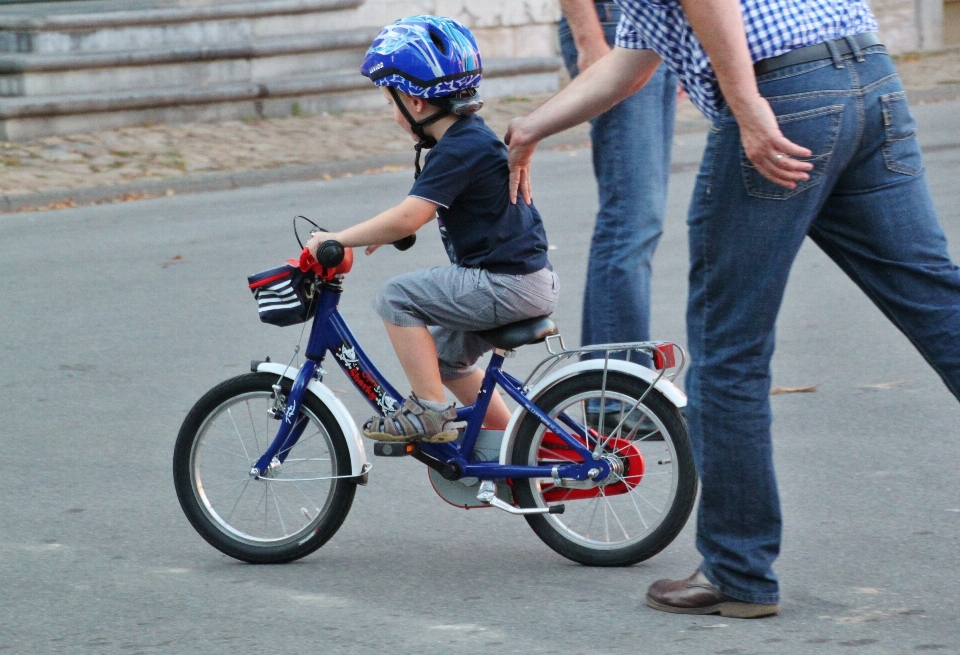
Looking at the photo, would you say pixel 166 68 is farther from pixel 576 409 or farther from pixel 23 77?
pixel 576 409

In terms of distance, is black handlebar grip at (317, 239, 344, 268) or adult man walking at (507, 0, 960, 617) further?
black handlebar grip at (317, 239, 344, 268)

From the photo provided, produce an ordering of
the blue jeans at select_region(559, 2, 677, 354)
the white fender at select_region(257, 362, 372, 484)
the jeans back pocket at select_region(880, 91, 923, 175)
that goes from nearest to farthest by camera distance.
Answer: the jeans back pocket at select_region(880, 91, 923, 175) < the white fender at select_region(257, 362, 372, 484) < the blue jeans at select_region(559, 2, 677, 354)

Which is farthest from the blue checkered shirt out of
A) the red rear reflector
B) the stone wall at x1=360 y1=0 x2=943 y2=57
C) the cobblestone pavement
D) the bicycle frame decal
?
the stone wall at x1=360 y1=0 x2=943 y2=57

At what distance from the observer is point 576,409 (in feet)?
12.6

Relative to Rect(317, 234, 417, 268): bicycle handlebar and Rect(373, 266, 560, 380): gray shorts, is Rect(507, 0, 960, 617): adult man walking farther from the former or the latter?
Rect(317, 234, 417, 268): bicycle handlebar

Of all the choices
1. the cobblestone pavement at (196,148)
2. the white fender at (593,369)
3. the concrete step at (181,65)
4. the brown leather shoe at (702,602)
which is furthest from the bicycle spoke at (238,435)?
the concrete step at (181,65)

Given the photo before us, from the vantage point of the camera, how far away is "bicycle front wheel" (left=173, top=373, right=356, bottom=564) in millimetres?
3955

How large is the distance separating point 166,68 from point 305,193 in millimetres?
4282

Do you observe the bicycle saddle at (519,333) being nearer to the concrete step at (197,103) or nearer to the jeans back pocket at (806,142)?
the jeans back pocket at (806,142)

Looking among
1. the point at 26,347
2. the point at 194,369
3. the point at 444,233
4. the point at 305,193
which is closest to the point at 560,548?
the point at 444,233

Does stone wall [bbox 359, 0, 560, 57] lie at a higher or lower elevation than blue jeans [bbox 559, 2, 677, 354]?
higher

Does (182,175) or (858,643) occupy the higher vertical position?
(182,175)

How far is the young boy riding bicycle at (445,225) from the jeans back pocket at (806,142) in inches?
33.3

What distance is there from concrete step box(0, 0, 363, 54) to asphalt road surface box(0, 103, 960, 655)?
7.73 meters
